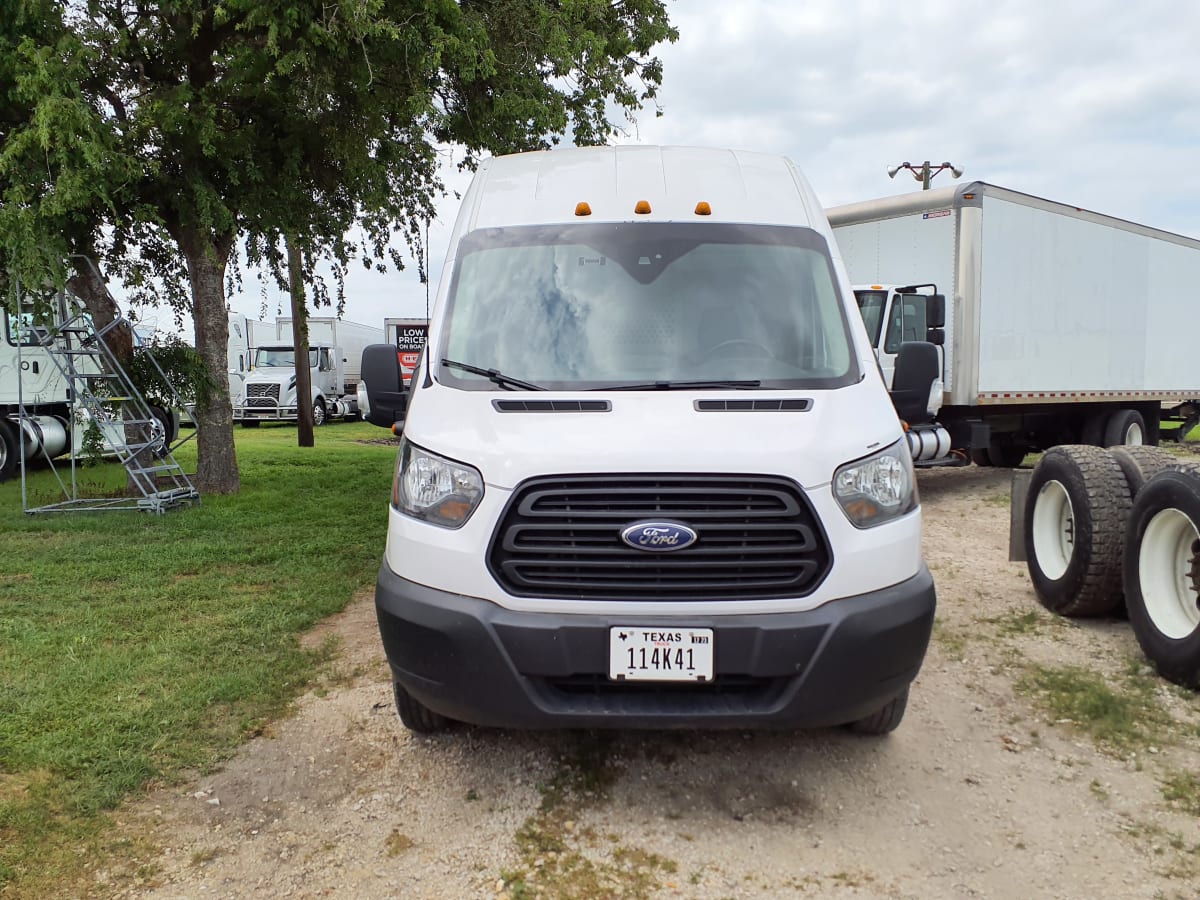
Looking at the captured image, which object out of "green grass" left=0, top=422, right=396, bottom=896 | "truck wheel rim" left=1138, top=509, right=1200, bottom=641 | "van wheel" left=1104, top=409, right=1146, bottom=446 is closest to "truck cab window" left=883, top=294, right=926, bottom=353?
"van wheel" left=1104, top=409, right=1146, bottom=446

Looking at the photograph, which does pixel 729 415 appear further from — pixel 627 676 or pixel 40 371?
pixel 40 371

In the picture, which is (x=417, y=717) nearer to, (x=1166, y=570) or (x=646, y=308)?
(x=646, y=308)

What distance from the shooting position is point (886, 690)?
3.16 metres

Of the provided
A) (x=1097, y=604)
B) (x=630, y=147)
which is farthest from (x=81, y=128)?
(x=1097, y=604)

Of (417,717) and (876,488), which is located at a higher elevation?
(876,488)

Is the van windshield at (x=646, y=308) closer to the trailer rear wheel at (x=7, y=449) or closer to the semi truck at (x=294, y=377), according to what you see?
the trailer rear wheel at (x=7, y=449)

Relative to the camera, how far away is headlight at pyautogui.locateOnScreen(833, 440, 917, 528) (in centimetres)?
313

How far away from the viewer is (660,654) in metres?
3.00

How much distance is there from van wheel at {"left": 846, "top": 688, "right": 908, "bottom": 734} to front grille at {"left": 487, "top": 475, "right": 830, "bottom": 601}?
1011 mm

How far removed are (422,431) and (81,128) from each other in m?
6.01

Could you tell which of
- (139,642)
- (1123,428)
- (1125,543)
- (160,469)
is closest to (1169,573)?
(1125,543)

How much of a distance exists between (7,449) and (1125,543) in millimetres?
13140

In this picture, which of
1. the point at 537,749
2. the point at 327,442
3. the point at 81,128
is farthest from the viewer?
the point at 327,442

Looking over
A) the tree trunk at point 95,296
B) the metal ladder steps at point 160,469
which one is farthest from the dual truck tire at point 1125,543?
the tree trunk at point 95,296
